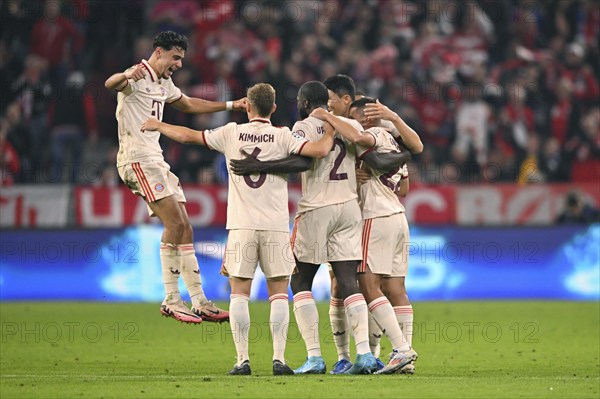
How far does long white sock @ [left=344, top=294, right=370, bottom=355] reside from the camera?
32.1 feet

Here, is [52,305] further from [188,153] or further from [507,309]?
[507,309]

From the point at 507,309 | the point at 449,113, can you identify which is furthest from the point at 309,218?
the point at 449,113

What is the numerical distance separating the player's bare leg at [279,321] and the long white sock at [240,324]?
0.24 metres

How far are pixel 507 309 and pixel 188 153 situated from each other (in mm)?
5728

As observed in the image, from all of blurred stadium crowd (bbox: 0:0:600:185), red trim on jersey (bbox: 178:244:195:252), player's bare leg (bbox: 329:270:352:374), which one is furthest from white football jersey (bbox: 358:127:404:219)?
blurred stadium crowd (bbox: 0:0:600:185)

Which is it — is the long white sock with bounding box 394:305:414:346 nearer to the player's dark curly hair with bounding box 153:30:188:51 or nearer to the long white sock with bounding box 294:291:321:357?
the long white sock with bounding box 294:291:321:357

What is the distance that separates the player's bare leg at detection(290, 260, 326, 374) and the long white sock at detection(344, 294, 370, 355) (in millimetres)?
308

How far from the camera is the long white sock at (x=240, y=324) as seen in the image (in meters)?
9.70

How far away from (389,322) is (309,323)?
2.26 feet

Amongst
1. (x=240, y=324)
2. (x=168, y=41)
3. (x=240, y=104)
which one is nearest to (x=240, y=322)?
(x=240, y=324)

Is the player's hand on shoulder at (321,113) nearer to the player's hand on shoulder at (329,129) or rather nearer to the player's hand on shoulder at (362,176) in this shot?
the player's hand on shoulder at (329,129)

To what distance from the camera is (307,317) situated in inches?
392

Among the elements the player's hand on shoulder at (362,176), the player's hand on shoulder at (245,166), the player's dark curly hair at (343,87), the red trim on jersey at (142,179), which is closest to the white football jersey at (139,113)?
the red trim on jersey at (142,179)

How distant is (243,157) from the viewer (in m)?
9.81
